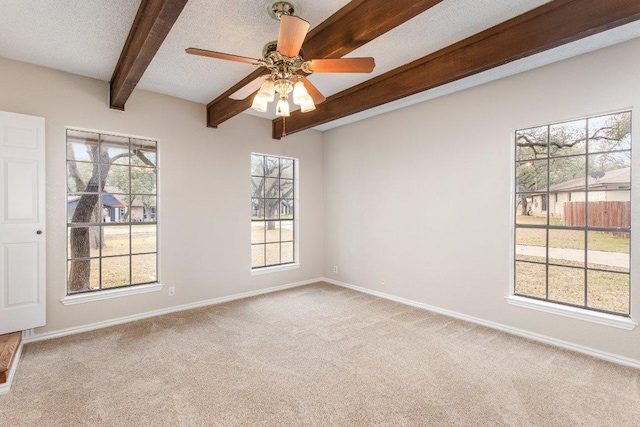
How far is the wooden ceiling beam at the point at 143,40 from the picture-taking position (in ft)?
6.34

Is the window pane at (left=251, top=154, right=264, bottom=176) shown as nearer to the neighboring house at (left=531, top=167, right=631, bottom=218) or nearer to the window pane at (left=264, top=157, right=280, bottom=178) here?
the window pane at (left=264, top=157, right=280, bottom=178)

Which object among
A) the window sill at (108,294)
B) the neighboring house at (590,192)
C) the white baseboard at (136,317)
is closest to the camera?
the neighboring house at (590,192)

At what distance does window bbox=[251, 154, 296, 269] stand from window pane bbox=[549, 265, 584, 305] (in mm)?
3718

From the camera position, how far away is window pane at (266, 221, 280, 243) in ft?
17.3

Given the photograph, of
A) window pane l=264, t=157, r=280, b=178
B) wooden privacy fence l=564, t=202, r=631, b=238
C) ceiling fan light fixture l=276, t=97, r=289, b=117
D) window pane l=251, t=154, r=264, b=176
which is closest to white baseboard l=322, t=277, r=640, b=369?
wooden privacy fence l=564, t=202, r=631, b=238

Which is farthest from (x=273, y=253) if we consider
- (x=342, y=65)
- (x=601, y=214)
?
(x=601, y=214)

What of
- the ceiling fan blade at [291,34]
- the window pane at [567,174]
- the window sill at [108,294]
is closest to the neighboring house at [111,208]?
the window sill at [108,294]

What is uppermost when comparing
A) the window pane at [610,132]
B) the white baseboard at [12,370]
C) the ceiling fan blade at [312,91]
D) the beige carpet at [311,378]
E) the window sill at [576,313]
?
the ceiling fan blade at [312,91]

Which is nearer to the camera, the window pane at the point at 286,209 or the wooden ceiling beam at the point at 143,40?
the wooden ceiling beam at the point at 143,40

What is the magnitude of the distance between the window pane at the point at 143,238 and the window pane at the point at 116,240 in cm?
7

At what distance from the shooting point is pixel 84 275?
361 centimetres

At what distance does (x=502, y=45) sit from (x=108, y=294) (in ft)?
15.5

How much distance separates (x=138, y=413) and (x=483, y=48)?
3.82m

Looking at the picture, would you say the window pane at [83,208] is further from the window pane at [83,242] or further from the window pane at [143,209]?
the window pane at [143,209]
